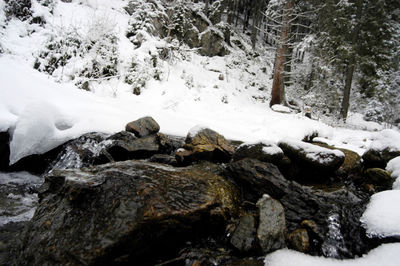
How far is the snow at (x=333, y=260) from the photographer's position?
178 centimetres

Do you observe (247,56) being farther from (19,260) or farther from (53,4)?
(19,260)

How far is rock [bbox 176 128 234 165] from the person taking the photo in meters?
3.52

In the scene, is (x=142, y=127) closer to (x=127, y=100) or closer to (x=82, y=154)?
(x=82, y=154)

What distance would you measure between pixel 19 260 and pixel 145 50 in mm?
8224

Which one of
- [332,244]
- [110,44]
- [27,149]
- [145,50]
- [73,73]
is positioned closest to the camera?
[332,244]

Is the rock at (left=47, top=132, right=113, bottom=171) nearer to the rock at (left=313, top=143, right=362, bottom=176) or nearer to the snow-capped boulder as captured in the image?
the rock at (left=313, top=143, right=362, bottom=176)

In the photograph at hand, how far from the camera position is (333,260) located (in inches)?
74.5

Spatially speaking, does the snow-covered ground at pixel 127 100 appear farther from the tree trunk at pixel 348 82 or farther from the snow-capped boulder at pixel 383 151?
the tree trunk at pixel 348 82

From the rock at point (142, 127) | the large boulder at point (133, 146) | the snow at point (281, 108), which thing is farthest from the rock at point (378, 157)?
the snow at point (281, 108)

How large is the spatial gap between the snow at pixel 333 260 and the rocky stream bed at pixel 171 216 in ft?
0.25

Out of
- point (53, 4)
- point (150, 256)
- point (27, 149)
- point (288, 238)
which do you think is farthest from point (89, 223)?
point (53, 4)

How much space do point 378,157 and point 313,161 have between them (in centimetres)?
154

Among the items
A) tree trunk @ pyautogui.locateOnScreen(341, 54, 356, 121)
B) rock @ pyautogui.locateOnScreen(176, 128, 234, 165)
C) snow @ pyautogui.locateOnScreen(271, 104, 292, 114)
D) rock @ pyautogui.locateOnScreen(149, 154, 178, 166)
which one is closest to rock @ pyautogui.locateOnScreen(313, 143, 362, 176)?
rock @ pyautogui.locateOnScreen(176, 128, 234, 165)

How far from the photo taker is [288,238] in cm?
207
